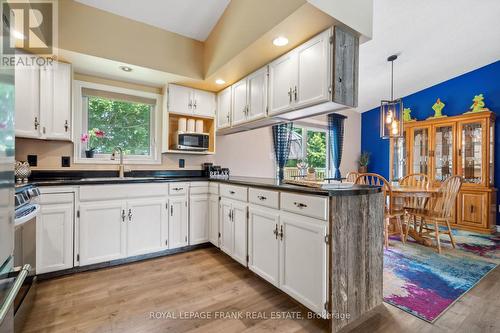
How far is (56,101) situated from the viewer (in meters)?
2.54

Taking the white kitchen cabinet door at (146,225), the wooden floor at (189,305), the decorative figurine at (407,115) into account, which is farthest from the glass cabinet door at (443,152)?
the white kitchen cabinet door at (146,225)

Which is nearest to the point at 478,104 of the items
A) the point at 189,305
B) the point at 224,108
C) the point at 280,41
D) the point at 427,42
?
the point at 427,42

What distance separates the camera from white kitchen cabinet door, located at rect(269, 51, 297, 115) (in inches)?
90.7

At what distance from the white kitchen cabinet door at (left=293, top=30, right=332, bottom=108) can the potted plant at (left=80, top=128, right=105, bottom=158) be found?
8.00 ft

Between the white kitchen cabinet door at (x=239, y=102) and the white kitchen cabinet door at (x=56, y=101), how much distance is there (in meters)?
1.85

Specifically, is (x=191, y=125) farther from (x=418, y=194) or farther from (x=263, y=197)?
(x=418, y=194)

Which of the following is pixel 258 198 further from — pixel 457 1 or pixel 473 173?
pixel 473 173

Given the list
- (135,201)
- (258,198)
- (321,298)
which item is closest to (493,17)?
(258,198)

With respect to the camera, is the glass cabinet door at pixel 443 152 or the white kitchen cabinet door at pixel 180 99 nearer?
the white kitchen cabinet door at pixel 180 99

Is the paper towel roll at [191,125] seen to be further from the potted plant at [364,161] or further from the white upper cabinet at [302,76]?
the potted plant at [364,161]

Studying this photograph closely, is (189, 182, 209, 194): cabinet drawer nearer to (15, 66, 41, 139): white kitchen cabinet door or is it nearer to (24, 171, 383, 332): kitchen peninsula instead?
(24, 171, 383, 332): kitchen peninsula

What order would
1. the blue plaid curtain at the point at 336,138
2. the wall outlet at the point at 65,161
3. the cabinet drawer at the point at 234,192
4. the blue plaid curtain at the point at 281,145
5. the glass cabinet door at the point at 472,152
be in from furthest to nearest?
the blue plaid curtain at the point at 336,138 < the blue plaid curtain at the point at 281,145 < the glass cabinet door at the point at 472,152 < the wall outlet at the point at 65,161 < the cabinet drawer at the point at 234,192

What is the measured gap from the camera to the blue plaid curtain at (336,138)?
579cm

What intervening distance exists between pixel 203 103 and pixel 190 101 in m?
0.20
